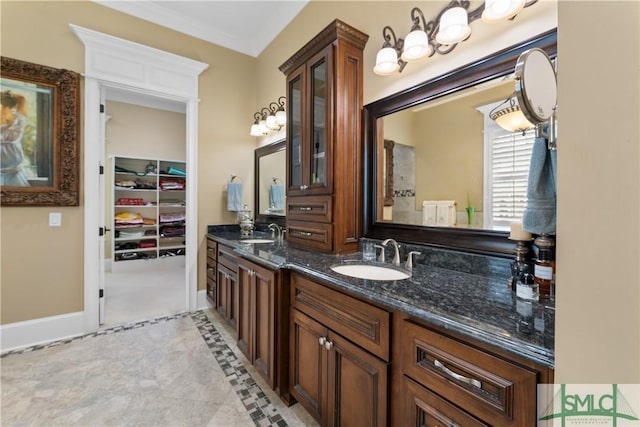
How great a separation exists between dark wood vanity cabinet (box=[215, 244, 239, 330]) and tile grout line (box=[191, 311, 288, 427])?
18cm

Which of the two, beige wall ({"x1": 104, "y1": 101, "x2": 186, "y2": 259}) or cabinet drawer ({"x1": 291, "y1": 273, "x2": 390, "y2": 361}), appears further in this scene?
beige wall ({"x1": 104, "y1": 101, "x2": 186, "y2": 259})

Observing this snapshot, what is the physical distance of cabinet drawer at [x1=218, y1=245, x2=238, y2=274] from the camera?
2.20 metres

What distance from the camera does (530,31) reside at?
115 centimetres

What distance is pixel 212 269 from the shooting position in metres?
2.92

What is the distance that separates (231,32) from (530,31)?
3088 millimetres

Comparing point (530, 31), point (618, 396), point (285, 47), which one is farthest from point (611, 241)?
point (285, 47)

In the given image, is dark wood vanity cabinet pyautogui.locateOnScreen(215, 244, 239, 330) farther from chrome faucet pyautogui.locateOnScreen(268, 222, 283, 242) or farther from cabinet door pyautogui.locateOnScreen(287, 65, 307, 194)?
cabinet door pyautogui.locateOnScreen(287, 65, 307, 194)

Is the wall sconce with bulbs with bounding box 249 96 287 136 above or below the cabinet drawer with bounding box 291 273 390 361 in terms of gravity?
above

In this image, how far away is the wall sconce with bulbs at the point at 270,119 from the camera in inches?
112

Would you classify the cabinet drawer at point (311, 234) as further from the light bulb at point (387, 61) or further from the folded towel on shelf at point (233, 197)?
the folded towel on shelf at point (233, 197)

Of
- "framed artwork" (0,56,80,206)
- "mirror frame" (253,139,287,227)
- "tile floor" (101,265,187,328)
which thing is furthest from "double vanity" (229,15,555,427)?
"framed artwork" (0,56,80,206)

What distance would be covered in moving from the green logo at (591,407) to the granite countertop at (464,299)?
0.27ft

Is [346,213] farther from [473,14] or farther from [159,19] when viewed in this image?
[159,19]

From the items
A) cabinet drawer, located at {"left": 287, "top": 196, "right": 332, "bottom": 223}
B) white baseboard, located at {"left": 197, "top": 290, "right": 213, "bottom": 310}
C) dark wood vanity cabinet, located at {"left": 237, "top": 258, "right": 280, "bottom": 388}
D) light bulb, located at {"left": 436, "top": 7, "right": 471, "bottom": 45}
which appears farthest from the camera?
white baseboard, located at {"left": 197, "top": 290, "right": 213, "bottom": 310}
